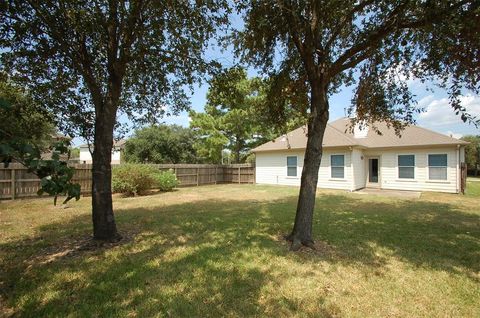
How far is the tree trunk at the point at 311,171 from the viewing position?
5410 mm

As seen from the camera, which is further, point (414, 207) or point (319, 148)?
point (414, 207)

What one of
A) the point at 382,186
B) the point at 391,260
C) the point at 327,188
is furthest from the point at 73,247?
the point at 382,186

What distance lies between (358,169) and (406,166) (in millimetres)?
2530

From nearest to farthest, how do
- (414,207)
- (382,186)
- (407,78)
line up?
(407,78)
(414,207)
(382,186)

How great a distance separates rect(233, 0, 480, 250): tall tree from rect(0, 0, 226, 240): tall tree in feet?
4.53

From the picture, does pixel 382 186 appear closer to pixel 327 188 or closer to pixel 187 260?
pixel 327 188

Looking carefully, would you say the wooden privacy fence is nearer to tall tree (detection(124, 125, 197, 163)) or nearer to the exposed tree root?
the exposed tree root

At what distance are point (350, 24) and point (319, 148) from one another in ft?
10.5

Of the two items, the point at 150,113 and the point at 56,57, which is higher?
the point at 56,57

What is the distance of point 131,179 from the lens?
13273 mm

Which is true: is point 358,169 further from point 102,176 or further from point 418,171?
point 102,176

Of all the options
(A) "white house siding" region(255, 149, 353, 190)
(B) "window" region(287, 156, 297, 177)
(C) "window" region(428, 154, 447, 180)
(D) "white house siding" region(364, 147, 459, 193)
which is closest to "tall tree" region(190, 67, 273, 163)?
(A) "white house siding" region(255, 149, 353, 190)

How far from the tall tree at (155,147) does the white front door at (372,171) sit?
64.4ft

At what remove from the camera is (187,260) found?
461 centimetres
